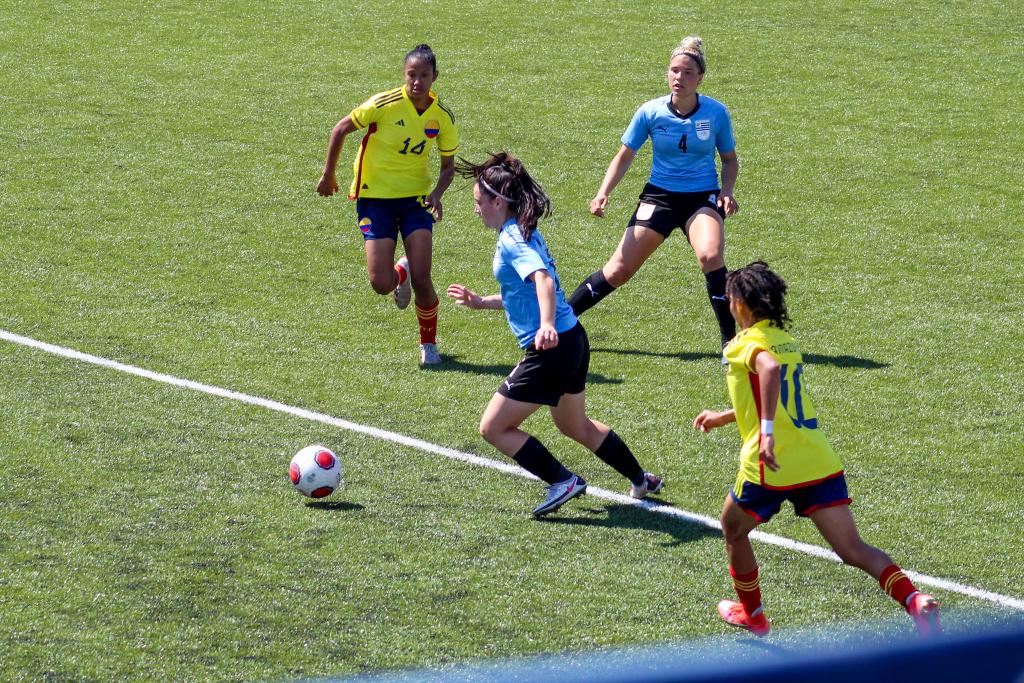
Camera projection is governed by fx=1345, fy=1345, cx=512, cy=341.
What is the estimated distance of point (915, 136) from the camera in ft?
53.4

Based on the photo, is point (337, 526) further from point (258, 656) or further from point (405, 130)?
point (405, 130)

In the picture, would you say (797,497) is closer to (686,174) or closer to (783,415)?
(783,415)

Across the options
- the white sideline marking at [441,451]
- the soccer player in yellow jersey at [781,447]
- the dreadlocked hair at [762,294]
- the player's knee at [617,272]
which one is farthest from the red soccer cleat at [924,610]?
the player's knee at [617,272]

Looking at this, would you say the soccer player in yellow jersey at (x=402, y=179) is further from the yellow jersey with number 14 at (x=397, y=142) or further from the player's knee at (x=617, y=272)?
the player's knee at (x=617, y=272)

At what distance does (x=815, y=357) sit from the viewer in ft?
35.0

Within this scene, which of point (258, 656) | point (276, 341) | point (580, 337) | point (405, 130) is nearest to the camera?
point (258, 656)

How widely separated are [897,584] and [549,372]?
2.26 meters

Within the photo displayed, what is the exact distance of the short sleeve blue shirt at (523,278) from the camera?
713 cm

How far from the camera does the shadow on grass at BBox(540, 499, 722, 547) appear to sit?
7.38 metres

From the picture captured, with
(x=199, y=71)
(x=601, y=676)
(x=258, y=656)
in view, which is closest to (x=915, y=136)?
(x=199, y=71)

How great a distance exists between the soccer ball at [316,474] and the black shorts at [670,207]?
11.9 ft

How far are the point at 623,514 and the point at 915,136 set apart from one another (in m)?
10.2

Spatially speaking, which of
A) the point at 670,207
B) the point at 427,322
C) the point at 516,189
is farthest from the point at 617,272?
the point at 516,189

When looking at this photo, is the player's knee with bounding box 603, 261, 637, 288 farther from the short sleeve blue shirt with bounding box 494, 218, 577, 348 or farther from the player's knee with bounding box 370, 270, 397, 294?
the short sleeve blue shirt with bounding box 494, 218, 577, 348
